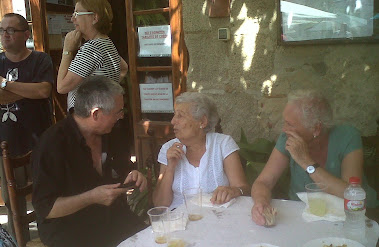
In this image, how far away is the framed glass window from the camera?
9.97 feet

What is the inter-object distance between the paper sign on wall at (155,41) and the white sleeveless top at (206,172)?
5.38ft

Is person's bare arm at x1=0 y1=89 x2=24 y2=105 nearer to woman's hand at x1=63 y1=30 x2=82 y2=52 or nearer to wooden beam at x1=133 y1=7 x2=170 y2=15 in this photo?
woman's hand at x1=63 y1=30 x2=82 y2=52

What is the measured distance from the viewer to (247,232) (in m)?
1.90

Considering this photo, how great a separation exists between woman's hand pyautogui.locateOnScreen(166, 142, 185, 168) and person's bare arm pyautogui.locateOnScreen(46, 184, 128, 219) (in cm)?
47

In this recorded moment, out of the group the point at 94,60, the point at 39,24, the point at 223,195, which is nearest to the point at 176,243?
the point at 223,195

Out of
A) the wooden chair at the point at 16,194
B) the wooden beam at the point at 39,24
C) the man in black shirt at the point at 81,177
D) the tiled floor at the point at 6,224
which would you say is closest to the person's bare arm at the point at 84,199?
the man in black shirt at the point at 81,177

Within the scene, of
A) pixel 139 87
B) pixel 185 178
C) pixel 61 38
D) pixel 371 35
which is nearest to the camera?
pixel 185 178

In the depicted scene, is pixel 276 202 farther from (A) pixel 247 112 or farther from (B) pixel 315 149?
(A) pixel 247 112

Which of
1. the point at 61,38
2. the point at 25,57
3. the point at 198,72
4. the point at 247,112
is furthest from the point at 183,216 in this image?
the point at 61,38

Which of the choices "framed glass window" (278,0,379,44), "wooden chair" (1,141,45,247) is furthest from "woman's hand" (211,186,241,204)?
"framed glass window" (278,0,379,44)

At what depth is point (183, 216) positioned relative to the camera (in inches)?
77.1

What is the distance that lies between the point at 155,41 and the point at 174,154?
1820mm

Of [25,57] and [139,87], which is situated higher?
[25,57]

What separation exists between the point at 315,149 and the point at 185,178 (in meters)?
0.81
